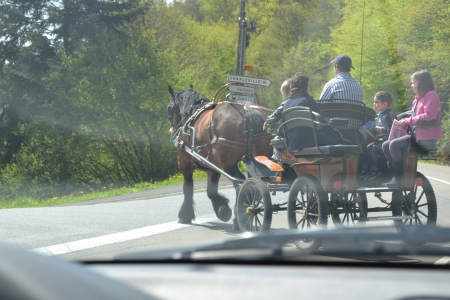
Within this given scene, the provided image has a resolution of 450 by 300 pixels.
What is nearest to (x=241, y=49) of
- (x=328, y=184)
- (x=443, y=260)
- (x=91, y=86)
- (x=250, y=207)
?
(x=91, y=86)

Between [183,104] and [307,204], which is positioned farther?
[183,104]

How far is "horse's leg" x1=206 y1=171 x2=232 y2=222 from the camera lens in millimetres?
9812

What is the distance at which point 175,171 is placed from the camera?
1492 inches

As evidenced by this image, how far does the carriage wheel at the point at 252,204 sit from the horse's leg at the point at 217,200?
1.65 meters

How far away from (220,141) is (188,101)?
1908mm

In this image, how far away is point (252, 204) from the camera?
791cm

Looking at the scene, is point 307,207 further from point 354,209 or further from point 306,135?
point 306,135

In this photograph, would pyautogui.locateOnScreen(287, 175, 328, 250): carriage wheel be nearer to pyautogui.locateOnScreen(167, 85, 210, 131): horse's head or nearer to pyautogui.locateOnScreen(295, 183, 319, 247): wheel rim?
pyautogui.locateOnScreen(295, 183, 319, 247): wheel rim

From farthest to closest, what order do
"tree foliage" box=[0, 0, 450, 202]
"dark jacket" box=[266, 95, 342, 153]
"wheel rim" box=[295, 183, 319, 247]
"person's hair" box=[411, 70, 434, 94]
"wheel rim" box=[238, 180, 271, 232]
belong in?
"tree foliage" box=[0, 0, 450, 202] → "wheel rim" box=[238, 180, 271, 232] → "person's hair" box=[411, 70, 434, 94] → "dark jacket" box=[266, 95, 342, 153] → "wheel rim" box=[295, 183, 319, 247]

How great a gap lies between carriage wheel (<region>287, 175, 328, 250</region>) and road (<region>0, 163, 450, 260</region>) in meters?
1.41

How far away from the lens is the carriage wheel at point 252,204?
7711mm

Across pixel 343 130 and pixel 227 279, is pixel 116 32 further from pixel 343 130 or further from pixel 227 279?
pixel 227 279

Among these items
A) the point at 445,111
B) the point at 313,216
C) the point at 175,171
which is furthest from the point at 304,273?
the point at 445,111

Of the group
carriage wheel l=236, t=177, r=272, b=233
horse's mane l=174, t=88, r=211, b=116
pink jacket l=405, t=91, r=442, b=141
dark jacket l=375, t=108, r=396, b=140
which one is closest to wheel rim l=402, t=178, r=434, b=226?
pink jacket l=405, t=91, r=442, b=141
